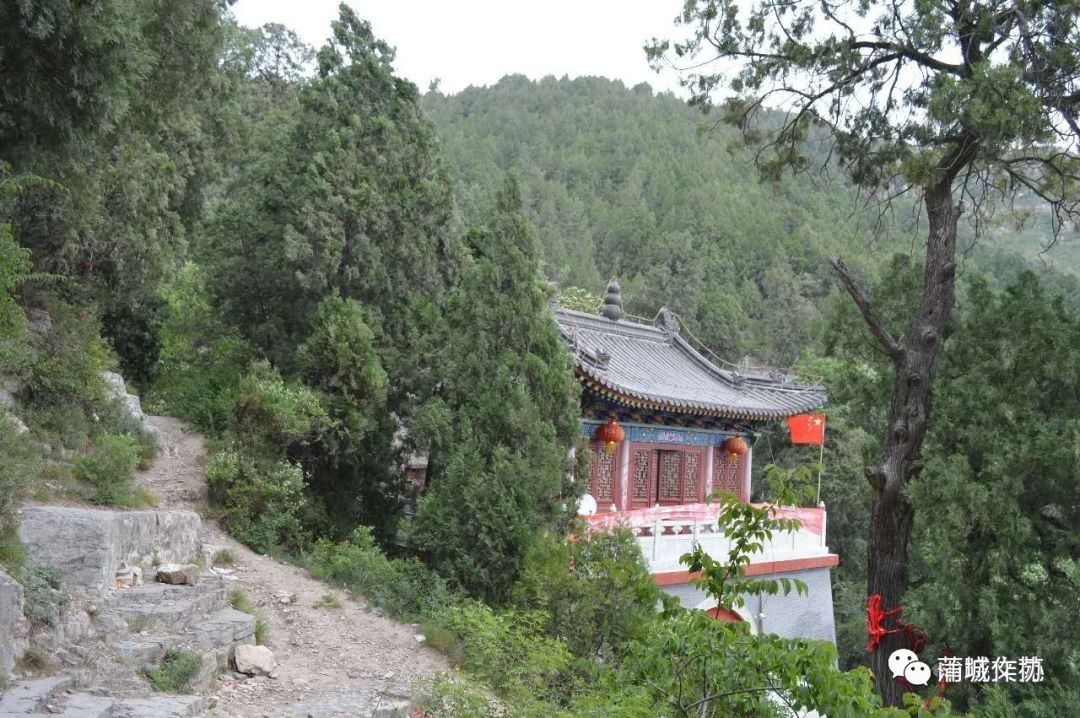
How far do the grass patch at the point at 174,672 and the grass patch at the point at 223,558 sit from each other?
2583 mm

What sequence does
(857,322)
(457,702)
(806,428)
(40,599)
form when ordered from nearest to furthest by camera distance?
1. (40,599)
2. (457,702)
3. (857,322)
4. (806,428)

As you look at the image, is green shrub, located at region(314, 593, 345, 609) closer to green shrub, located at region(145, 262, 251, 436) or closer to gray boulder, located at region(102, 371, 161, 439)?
green shrub, located at region(145, 262, 251, 436)

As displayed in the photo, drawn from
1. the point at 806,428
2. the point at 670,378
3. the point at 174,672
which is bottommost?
the point at 174,672

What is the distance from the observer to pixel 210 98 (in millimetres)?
13648

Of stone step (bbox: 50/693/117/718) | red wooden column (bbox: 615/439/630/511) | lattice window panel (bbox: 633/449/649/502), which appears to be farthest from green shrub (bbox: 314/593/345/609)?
lattice window panel (bbox: 633/449/649/502)

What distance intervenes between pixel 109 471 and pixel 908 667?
21.5 ft

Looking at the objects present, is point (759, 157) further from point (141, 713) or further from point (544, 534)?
point (141, 713)

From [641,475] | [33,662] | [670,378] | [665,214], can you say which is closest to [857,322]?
[33,662]

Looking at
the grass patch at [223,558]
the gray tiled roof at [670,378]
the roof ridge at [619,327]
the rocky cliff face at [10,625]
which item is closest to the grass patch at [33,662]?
the rocky cliff face at [10,625]

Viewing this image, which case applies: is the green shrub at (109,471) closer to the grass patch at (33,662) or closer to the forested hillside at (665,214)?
the grass patch at (33,662)

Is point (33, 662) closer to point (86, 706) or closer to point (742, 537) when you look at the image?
point (86, 706)

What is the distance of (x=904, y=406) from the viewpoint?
26.3 ft

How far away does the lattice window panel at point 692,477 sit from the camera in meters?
16.9

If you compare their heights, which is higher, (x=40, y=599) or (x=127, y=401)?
(x=127, y=401)
